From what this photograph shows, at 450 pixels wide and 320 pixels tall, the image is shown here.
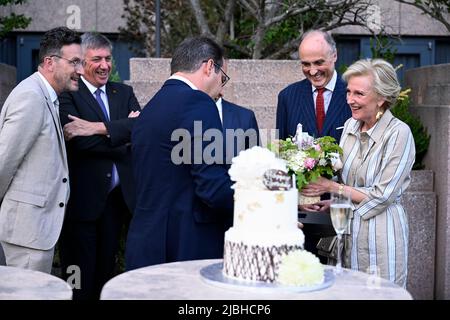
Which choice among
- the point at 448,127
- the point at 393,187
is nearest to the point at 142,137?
the point at 393,187

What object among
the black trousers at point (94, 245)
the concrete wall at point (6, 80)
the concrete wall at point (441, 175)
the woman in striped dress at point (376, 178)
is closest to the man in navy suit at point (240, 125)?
the woman in striped dress at point (376, 178)

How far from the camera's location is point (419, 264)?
23.0 ft

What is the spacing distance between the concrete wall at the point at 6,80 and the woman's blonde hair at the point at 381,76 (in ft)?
14.7

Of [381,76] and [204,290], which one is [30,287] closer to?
[204,290]

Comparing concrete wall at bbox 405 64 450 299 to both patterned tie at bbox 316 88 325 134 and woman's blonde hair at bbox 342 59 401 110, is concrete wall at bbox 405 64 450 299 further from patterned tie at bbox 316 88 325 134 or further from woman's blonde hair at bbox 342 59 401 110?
woman's blonde hair at bbox 342 59 401 110

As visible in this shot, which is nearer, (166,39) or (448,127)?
(448,127)

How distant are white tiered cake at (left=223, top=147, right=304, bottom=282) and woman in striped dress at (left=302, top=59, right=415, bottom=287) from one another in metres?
1.14

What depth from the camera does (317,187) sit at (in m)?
4.50

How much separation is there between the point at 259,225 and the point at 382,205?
1329 millimetres

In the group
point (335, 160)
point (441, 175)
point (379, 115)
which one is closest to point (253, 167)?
point (335, 160)

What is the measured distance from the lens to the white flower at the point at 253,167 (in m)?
3.22
